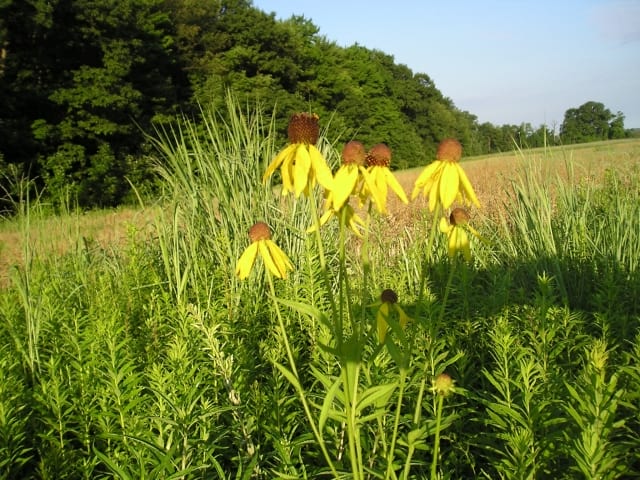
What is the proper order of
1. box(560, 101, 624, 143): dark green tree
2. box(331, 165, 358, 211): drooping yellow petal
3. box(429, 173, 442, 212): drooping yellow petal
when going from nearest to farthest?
box(331, 165, 358, 211): drooping yellow petal, box(429, 173, 442, 212): drooping yellow petal, box(560, 101, 624, 143): dark green tree

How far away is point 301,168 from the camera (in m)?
0.96

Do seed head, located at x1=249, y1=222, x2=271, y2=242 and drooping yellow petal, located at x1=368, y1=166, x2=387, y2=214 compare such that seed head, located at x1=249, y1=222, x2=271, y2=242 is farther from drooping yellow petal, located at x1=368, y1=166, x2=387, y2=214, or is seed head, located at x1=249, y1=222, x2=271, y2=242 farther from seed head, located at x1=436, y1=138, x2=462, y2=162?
seed head, located at x1=436, y1=138, x2=462, y2=162

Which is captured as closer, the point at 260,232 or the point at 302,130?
the point at 302,130

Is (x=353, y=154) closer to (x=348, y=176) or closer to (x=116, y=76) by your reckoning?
(x=348, y=176)

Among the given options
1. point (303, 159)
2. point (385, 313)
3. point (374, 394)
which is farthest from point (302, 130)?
point (374, 394)

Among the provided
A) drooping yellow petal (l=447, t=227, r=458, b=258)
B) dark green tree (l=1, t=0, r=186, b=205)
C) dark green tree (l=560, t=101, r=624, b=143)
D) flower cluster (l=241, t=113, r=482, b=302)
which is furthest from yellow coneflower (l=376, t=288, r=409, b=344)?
dark green tree (l=560, t=101, r=624, b=143)

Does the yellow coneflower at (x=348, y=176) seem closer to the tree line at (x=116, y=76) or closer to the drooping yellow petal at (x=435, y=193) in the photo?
the drooping yellow petal at (x=435, y=193)

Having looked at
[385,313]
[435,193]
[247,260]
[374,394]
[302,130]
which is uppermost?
[302,130]

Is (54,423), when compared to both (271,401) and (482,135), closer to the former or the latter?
(271,401)

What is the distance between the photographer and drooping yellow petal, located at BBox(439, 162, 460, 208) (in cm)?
93

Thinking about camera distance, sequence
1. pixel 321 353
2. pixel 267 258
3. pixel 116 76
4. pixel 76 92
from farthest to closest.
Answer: pixel 116 76 → pixel 76 92 → pixel 321 353 → pixel 267 258

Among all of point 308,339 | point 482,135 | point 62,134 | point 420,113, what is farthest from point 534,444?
point 482,135

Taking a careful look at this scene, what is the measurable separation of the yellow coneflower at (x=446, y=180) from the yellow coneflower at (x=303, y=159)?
190mm

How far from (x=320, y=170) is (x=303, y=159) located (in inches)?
1.7
